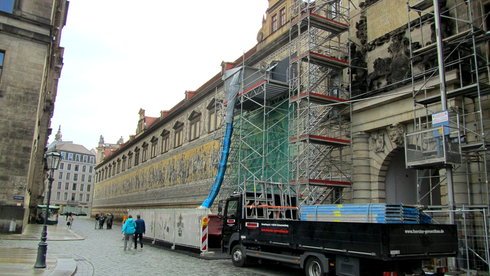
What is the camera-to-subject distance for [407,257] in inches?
382

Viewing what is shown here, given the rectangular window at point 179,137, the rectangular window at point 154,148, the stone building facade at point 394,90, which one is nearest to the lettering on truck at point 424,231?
the stone building facade at point 394,90

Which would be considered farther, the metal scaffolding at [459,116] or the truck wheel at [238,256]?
the truck wheel at [238,256]

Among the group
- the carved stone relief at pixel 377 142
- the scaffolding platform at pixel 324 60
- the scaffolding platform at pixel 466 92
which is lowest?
the carved stone relief at pixel 377 142

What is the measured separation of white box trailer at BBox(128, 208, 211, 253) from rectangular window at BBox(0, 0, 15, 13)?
1540cm

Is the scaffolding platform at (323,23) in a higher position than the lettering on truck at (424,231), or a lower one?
higher

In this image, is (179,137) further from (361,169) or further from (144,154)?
(361,169)

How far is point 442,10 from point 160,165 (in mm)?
34309

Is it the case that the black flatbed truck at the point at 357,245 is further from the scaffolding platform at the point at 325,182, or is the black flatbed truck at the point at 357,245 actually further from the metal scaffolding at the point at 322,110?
the metal scaffolding at the point at 322,110

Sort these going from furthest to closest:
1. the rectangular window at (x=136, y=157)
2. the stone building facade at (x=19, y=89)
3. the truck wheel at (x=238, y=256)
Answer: the rectangular window at (x=136, y=157) → the stone building facade at (x=19, y=89) → the truck wheel at (x=238, y=256)

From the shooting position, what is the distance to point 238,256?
15148mm

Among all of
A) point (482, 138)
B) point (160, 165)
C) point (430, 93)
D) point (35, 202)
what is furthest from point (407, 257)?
point (35, 202)

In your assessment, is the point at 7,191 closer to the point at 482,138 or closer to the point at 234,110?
the point at 234,110

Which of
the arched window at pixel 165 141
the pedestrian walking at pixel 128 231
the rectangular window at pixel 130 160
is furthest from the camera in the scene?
A: the rectangular window at pixel 130 160

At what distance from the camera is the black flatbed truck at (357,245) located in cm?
961
